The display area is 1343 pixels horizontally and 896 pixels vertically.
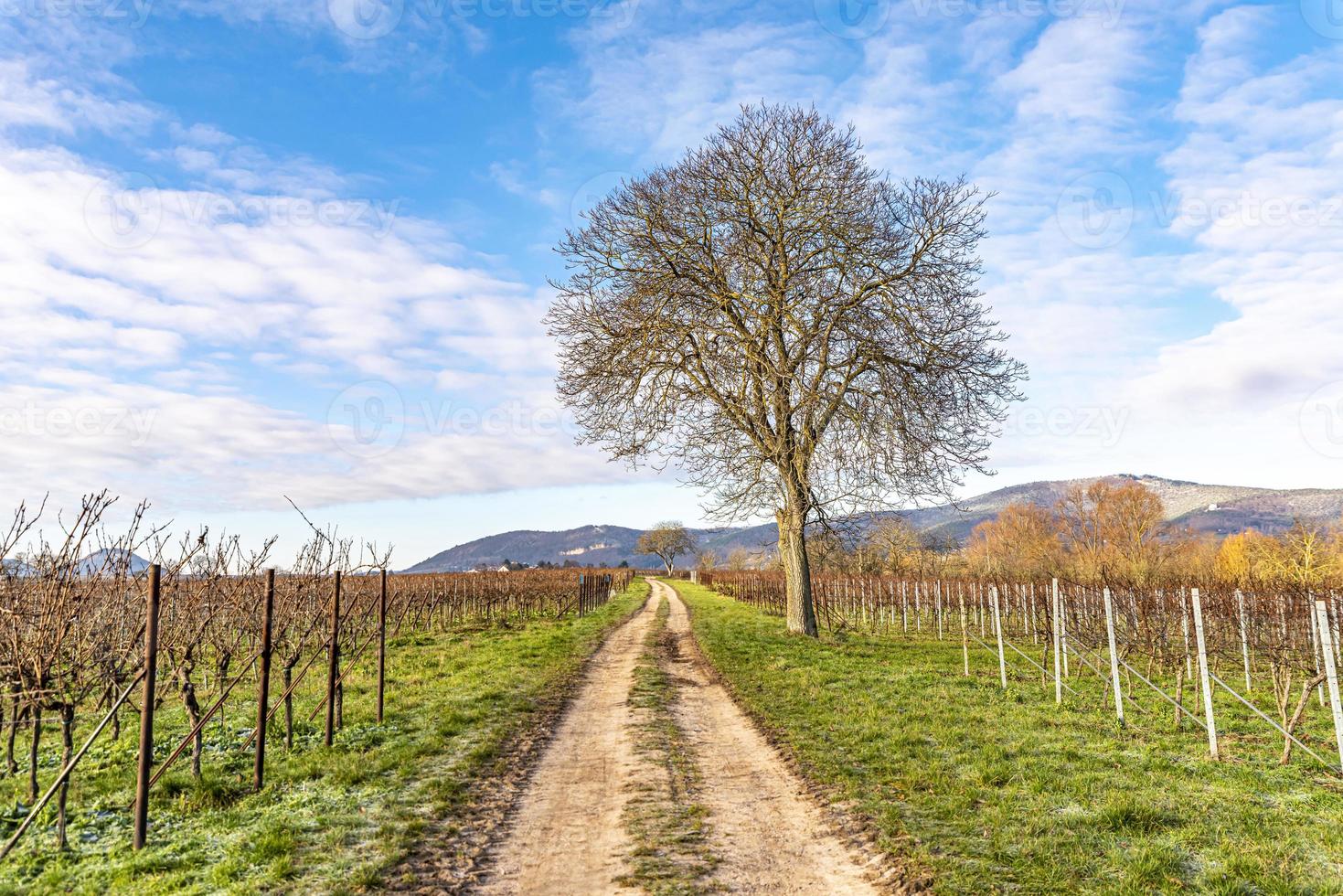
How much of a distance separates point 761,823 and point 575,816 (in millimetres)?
1777

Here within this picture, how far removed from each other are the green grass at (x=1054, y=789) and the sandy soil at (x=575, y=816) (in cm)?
230

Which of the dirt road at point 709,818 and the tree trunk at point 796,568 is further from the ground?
the tree trunk at point 796,568

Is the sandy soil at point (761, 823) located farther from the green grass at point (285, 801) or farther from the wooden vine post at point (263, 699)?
the wooden vine post at point (263, 699)

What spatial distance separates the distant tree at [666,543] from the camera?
412 ft

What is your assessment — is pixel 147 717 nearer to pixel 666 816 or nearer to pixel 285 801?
pixel 285 801

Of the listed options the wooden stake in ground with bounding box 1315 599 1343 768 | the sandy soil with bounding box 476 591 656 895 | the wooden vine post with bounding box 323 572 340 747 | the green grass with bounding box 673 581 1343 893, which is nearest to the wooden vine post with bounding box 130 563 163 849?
the wooden vine post with bounding box 323 572 340 747

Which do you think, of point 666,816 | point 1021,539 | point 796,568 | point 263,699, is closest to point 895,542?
point 796,568

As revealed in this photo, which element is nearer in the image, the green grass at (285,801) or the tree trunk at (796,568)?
the green grass at (285,801)

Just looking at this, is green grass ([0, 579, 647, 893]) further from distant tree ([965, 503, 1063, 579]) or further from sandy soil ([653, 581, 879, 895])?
distant tree ([965, 503, 1063, 579])

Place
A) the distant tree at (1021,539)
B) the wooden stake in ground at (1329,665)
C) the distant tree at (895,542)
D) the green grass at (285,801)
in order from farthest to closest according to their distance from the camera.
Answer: the distant tree at (1021,539) → the distant tree at (895,542) → the wooden stake in ground at (1329,665) → the green grass at (285,801)

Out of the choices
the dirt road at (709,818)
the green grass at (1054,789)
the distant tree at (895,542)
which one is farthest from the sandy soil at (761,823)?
the distant tree at (895,542)

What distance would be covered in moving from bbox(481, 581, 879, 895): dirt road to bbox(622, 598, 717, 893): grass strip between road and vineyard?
0.35 feet

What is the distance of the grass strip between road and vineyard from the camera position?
533 cm

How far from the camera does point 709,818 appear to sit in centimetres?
662
